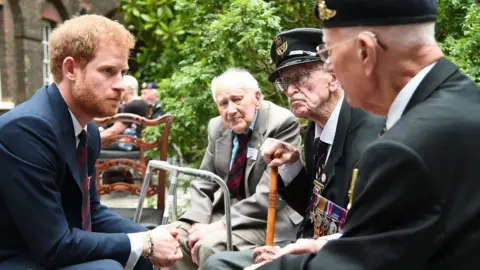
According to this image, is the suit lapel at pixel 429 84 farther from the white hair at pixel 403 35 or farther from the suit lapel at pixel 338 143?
the suit lapel at pixel 338 143

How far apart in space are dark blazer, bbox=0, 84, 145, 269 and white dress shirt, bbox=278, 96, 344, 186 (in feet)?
2.86

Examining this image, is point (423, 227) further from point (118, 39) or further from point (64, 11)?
point (64, 11)

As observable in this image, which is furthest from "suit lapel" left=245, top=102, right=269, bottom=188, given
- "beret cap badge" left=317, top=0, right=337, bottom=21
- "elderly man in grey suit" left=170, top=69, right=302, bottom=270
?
"beret cap badge" left=317, top=0, right=337, bottom=21

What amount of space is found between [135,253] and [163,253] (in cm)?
12

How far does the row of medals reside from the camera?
93.4 inches

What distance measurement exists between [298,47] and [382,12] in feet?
4.62

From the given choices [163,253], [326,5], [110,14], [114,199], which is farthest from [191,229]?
[110,14]

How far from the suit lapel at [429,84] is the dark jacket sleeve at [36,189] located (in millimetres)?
1303

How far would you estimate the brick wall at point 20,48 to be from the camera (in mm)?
10039

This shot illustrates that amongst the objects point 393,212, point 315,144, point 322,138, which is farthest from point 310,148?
point 393,212

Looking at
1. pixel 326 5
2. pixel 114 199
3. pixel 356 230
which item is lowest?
pixel 114 199

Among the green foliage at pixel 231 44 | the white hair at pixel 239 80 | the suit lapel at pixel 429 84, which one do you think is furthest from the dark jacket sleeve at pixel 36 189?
the green foliage at pixel 231 44

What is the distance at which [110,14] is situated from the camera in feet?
43.9

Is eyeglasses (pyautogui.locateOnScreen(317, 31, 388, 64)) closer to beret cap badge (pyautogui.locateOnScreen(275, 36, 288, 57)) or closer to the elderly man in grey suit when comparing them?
Answer: beret cap badge (pyautogui.locateOnScreen(275, 36, 288, 57))
